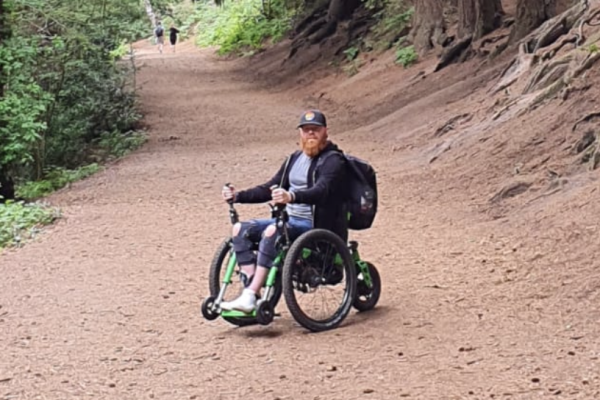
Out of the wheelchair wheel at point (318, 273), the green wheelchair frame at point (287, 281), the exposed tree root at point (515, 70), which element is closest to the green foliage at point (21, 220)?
the green wheelchair frame at point (287, 281)

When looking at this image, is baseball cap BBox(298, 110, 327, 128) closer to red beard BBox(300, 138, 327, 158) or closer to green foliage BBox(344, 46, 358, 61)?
red beard BBox(300, 138, 327, 158)

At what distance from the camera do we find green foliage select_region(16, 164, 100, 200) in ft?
55.8

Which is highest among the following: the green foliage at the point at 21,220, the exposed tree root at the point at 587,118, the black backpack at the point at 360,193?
the black backpack at the point at 360,193

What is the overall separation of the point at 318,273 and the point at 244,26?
3974cm

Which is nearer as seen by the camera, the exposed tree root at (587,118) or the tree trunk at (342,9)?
the exposed tree root at (587,118)

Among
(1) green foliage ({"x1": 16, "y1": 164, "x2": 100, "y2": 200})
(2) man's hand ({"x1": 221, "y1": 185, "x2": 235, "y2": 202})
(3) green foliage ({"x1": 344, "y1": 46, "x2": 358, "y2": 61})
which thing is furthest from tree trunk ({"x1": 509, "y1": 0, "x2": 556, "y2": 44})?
(2) man's hand ({"x1": 221, "y1": 185, "x2": 235, "y2": 202})

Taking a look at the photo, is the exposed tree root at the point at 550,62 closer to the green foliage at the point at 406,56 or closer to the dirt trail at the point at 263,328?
the dirt trail at the point at 263,328

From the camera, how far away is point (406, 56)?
2444 centimetres

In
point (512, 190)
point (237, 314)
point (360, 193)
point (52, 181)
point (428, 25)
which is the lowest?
point (52, 181)

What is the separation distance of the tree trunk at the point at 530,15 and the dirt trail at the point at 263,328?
5729mm

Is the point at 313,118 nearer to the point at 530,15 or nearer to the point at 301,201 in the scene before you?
the point at 301,201

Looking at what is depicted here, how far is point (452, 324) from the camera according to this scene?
21.9 ft

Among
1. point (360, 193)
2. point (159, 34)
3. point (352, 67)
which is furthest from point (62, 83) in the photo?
point (159, 34)

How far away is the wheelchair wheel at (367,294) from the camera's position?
720cm
